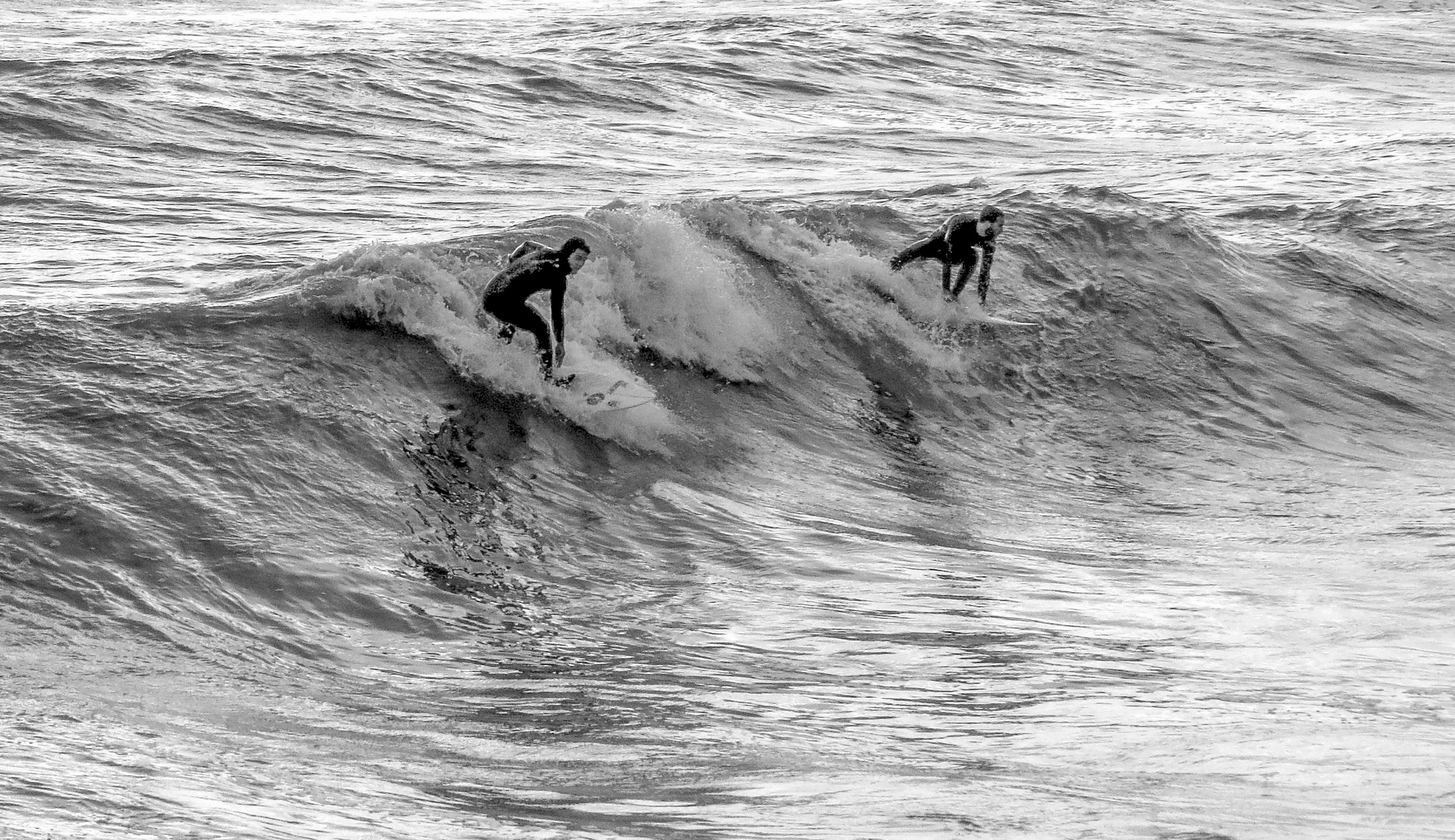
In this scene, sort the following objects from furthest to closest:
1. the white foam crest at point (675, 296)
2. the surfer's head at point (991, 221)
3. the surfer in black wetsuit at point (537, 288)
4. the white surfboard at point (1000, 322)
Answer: the white surfboard at point (1000, 322) < the surfer's head at point (991, 221) < the white foam crest at point (675, 296) < the surfer in black wetsuit at point (537, 288)

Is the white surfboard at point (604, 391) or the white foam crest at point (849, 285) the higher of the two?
the white foam crest at point (849, 285)

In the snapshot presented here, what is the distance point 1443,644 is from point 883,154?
1415 cm

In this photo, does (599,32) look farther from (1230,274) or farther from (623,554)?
(623,554)

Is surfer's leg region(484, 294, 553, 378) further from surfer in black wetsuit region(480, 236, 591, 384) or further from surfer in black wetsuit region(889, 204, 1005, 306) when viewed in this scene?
surfer in black wetsuit region(889, 204, 1005, 306)

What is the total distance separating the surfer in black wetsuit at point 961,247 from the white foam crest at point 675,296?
186 cm

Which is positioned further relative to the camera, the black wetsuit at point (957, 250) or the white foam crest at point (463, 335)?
the black wetsuit at point (957, 250)

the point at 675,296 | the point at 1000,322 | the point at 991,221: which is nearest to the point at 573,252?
the point at 675,296

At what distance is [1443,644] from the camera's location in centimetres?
757

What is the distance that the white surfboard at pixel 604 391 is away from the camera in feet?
34.0

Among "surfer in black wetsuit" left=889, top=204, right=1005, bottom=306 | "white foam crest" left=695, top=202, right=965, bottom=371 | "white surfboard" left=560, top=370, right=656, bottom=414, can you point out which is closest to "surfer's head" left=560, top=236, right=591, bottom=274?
"white surfboard" left=560, top=370, right=656, bottom=414

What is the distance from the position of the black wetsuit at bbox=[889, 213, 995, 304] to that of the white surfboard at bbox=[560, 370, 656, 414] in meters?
3.90

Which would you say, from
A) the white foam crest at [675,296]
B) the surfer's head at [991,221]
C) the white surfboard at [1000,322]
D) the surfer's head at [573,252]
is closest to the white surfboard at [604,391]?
the surfer's head at [573,252]

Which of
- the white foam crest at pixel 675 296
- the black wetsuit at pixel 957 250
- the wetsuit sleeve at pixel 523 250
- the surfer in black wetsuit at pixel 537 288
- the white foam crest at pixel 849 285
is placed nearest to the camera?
the surfer in black wetsuit at pixel 537 288

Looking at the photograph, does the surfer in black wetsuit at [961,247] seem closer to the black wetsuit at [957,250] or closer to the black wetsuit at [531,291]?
the black wetsuit at [957,250]
